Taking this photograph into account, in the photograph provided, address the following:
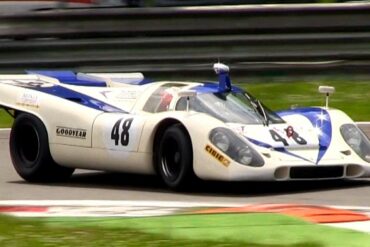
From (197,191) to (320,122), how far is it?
1221mm

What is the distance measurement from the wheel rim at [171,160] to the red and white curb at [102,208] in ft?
2.60

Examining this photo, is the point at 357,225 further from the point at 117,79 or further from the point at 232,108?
the point at 117,79

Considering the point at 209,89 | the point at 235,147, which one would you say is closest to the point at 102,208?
the point at 235,147

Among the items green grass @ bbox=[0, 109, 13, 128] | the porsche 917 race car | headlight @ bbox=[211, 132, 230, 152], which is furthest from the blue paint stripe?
green grass @ bbox=[0, 109, 13, 128]

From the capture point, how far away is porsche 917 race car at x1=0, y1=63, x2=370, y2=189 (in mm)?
9953

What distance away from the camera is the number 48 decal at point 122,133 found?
10.6 m

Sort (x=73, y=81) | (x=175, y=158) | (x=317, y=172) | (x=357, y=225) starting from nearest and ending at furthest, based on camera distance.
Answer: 1. (x=357, y=225)
2. (x=317, y=172)
3. (x=175, y=158)
4. (x=73, y=81)

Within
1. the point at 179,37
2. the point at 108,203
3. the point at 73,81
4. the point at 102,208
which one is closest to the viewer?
the point at 102,208

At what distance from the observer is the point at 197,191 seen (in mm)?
10297

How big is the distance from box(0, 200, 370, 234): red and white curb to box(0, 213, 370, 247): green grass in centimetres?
46

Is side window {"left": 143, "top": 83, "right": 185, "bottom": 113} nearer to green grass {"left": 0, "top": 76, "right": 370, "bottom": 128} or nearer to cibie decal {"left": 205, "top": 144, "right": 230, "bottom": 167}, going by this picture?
cibie decal {"left": 205, "top": 144, "right": 230, "bottom": 167}

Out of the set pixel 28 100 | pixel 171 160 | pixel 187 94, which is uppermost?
pixel 187 94

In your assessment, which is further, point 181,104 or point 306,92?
point 306,92

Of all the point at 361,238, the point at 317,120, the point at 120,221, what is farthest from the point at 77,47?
the point at 361,238
